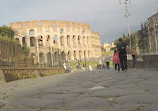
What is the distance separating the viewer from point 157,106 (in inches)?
75.9

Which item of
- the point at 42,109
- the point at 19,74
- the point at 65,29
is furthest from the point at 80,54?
the point at 42,109

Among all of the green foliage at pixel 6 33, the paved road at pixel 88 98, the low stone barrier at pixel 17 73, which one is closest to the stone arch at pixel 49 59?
the low stone barrier at pixel 17 73

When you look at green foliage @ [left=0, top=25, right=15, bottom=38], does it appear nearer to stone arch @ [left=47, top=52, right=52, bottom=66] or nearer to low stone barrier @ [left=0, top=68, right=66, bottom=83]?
low stone barrier @ [left=0, top=68, right=66, bottom=83]

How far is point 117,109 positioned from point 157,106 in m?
0.39

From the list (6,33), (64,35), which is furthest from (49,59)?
(64,35)

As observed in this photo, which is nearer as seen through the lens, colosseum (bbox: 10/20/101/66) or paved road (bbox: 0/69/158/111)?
paved road (bbox: 0/69/158/111)

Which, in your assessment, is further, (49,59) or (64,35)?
(64,35)

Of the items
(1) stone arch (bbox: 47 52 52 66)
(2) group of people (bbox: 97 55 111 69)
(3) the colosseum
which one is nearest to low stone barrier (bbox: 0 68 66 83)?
(1) stone arch (bbox: 47 52 52 66)

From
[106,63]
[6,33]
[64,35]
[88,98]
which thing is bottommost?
[88,98]

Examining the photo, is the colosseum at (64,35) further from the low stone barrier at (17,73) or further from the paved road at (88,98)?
the paved road at (88,98)

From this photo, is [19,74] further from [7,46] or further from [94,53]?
[94,53]

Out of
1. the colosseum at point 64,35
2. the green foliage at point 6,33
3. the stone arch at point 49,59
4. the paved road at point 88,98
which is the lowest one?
the paved road at point 88,98

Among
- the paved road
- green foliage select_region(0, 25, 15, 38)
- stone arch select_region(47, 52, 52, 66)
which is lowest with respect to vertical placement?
the paved road

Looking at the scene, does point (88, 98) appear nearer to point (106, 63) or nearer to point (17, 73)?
point (17, 73)
